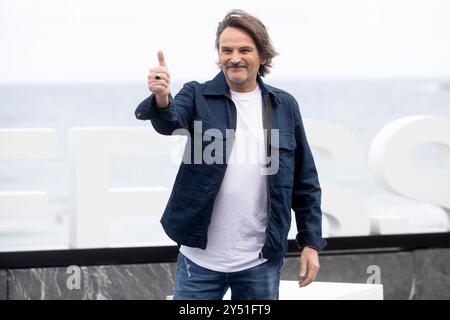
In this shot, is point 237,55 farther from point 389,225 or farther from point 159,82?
point 389,225

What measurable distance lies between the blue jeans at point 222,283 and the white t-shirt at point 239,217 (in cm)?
2

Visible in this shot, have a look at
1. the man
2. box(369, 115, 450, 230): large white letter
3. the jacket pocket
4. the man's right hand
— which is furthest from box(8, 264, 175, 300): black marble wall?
the man's right hand

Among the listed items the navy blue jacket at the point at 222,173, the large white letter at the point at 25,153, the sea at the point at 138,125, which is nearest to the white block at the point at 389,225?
the large white letter at the point at 25,153

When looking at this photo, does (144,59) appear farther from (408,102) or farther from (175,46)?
(408,102)

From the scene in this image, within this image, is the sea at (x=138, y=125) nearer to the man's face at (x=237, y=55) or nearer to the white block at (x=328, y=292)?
the white block at (x=328, y=292)

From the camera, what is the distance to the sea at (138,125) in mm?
15598

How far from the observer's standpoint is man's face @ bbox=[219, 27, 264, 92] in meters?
3.48

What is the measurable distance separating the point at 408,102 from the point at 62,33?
1384 cm

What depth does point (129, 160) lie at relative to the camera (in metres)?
18.8

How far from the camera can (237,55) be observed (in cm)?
347

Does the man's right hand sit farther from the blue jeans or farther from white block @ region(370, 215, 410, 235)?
white block @ region(370, 215, 410, 235)

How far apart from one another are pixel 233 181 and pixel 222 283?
1.08 feet

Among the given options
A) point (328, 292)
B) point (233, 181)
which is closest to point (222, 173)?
point (233, 181)
